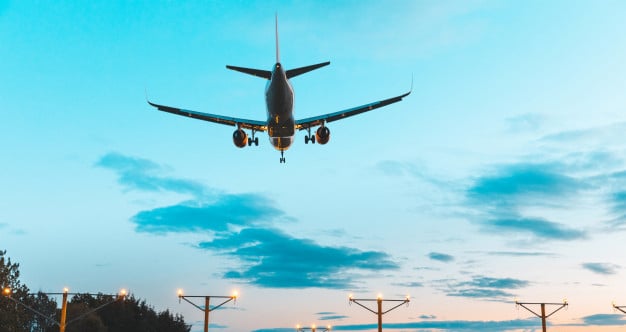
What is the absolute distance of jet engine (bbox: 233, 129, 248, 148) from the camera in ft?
158

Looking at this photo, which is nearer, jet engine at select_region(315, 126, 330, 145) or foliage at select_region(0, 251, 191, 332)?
jet engine at select_region(315, 126, 330, 145)

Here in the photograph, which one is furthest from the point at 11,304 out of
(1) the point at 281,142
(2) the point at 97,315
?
(1) the point at 281,142

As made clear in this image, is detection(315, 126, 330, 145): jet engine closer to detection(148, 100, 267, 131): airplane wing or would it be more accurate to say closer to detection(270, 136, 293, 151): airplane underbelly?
detection(270, 136, 293, 151): airplane underbelly

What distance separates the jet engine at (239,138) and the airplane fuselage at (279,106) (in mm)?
1831

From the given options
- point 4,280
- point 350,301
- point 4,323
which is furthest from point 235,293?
point 4,280

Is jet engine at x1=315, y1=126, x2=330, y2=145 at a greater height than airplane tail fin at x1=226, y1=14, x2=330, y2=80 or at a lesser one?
lesser

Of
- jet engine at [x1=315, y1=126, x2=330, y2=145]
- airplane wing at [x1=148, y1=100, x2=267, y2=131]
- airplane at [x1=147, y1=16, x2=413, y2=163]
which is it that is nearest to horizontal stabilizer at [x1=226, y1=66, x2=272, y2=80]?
airplane at [x1=147, y1=16, x2=413, y2=163]

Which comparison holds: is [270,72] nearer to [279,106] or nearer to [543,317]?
[279,106]

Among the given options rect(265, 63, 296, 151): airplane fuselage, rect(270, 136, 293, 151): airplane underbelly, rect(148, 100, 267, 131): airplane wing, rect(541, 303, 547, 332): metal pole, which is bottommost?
rect(541, 303, 547, 332): metal pole

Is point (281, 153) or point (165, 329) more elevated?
point (281, 153)

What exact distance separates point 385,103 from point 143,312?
5480 centimetres

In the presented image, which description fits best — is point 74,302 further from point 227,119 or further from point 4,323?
point 227,119

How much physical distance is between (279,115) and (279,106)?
103cm

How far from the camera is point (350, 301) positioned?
165ft
